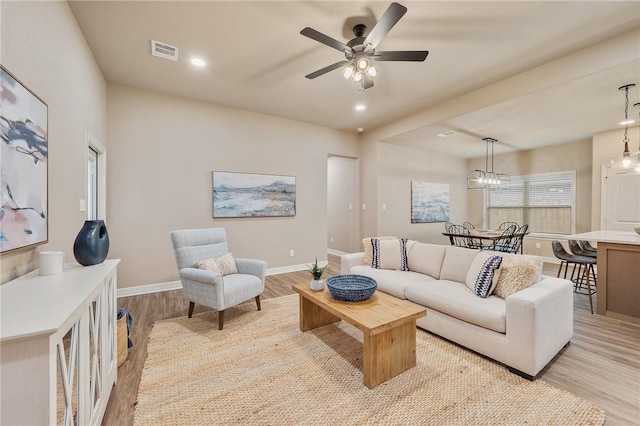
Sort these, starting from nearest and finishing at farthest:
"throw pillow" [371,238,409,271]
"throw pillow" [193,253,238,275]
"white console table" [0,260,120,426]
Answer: "white console table" [0,260,120,426] < "throw pillow" [193,253,238,275] < "throw pillow" [371,238,409,271]

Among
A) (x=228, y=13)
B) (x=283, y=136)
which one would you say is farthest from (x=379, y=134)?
(x=228, y=13)

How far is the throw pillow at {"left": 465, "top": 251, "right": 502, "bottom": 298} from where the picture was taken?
7.73ft

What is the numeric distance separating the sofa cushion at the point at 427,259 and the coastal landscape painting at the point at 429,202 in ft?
10.3

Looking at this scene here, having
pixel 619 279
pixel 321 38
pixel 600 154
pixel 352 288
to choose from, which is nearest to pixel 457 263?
pixel 352 288

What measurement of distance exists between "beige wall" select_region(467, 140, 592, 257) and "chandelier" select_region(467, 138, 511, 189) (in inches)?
6.0

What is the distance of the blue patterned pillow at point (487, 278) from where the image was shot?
2352 mm

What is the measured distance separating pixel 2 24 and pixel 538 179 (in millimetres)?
8424

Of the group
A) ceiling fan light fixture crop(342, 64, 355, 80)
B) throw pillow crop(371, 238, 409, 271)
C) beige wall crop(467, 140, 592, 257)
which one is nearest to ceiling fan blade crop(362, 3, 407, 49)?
ceiling fan light fixture crop(342, 64, 355, 80)

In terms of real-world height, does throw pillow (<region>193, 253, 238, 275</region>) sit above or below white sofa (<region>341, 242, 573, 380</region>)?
above

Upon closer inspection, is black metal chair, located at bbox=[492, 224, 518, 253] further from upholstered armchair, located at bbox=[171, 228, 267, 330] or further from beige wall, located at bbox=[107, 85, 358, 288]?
upholstered armchair, located at bbox=[171, 228, 267, 330]

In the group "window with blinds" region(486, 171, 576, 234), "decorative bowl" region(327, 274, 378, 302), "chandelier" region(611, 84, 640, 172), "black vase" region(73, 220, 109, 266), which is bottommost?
"decorative bowl" region(327, 274, 378, 302)

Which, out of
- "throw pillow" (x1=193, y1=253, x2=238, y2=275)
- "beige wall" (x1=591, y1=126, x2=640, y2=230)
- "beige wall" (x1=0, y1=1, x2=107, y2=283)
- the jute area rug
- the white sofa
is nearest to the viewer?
"beige wall" (x1=0, y1=1, x2=107, y2=283)

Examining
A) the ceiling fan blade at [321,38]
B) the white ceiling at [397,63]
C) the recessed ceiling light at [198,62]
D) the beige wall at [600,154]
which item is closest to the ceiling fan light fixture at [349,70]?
the ceiling fan blade at [321,38]

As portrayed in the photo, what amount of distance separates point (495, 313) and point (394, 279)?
1051 mm
